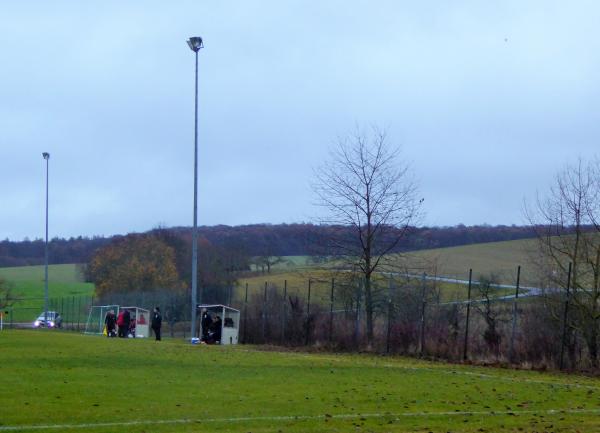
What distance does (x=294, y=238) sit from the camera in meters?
81.8

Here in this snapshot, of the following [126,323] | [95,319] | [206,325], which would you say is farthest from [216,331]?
[95,319]

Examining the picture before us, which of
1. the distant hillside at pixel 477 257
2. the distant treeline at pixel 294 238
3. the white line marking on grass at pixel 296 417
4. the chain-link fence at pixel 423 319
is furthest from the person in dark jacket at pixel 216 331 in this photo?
the white line marking on grass at pixel 296 417

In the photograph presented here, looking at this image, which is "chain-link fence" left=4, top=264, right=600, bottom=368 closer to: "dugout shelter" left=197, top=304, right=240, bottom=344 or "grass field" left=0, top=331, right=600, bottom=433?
"dugout shelter" left=197, top=304, right=240, bottom=344

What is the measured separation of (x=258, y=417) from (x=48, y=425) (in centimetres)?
344

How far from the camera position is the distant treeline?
48250 mm

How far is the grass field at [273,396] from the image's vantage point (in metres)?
15.5

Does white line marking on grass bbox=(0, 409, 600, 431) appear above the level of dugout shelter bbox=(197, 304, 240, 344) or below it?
above

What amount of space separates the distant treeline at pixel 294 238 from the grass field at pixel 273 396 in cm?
1866

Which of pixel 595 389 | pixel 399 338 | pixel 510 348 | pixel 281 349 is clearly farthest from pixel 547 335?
pixel 281 349

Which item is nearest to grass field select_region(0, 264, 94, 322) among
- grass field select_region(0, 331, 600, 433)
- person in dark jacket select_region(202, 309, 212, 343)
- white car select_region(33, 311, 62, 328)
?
white car select_region(33, 311, 62, 328)

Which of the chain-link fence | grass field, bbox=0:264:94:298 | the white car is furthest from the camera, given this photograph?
grass field, bbox=0:264:94:298

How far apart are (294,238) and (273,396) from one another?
206 feet

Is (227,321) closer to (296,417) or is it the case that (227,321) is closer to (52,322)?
(296,417)

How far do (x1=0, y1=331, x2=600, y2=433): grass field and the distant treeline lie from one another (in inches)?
735
